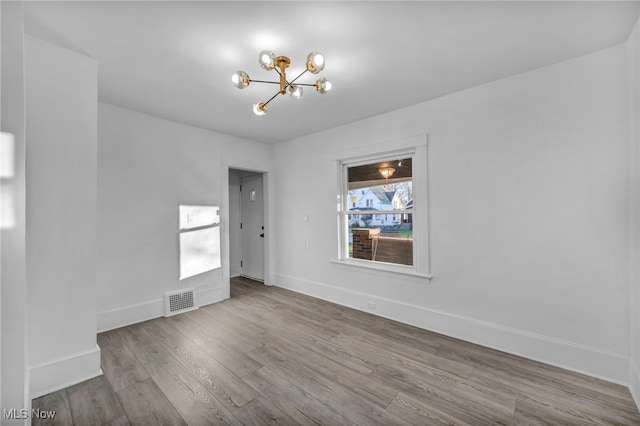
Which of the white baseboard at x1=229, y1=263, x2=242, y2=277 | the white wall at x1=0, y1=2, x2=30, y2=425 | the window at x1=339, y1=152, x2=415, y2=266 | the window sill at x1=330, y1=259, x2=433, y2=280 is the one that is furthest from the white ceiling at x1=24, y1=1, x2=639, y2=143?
the white baseboard at x1=229, y1=263, x2=242, y2=277

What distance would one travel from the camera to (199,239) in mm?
3809

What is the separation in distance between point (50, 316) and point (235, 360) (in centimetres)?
143

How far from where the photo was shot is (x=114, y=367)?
2.28 meters

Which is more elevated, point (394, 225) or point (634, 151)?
point (634, 151)

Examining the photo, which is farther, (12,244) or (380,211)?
(380,211)

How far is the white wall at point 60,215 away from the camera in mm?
1932

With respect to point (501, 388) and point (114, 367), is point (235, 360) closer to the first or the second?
point (114, 367)

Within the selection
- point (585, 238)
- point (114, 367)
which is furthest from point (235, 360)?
point (585, 238)

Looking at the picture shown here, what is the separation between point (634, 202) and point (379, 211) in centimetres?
221

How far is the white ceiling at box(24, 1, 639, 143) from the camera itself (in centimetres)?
165

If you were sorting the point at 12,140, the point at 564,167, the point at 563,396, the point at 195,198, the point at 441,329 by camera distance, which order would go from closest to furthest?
the point at 12,140, the point at 563,396, the point at 564,167, the point at 441,329, the point at 195,198

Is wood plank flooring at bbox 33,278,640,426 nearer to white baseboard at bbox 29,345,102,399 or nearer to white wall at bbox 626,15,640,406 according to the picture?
white baseboard at bbox 29,345,102,399

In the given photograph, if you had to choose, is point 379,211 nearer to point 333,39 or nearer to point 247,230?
point 333,39

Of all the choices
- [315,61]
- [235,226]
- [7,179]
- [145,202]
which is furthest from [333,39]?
[235,226]
